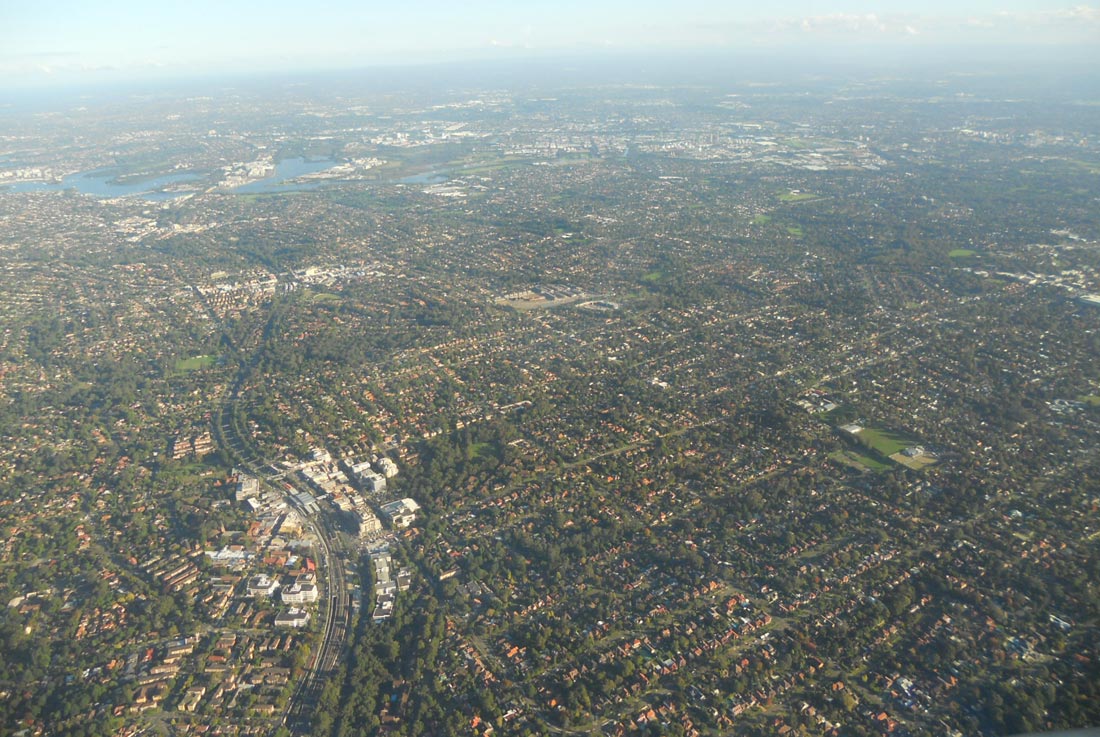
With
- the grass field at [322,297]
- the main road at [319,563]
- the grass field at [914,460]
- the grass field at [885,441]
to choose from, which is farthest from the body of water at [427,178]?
the grass field at [914,460]

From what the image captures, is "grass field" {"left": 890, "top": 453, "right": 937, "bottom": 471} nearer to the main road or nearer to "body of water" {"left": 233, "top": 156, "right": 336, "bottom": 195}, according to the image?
the main road

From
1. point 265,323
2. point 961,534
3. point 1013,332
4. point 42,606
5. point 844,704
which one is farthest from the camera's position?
point 265,323

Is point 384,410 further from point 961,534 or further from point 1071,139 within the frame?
point 1071,139

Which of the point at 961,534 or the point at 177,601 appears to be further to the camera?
the point at 961,534

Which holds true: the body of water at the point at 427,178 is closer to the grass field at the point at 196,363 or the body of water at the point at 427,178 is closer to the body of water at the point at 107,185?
the body of water at the point at 107,185

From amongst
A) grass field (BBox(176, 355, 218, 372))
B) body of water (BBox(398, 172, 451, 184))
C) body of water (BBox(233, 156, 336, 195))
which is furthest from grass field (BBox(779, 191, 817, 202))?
grass field (BBox(176, 355, 218, 372))

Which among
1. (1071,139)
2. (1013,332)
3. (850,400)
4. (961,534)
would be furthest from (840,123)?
(961,534)

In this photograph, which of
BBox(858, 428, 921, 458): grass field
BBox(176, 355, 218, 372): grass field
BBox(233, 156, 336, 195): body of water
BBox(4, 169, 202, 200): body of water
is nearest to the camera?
BBox(858, 428, 921, 458): grass field

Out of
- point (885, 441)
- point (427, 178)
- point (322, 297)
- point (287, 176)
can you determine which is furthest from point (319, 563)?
point (287, 176)
